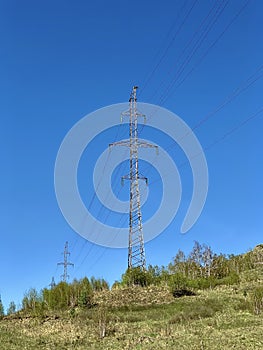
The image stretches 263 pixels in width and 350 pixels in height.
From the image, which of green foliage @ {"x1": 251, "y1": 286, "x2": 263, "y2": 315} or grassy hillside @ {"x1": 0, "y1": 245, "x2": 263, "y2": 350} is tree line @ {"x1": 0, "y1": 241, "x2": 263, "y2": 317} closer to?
grassy hillside @ {"x1": 0, "y1": 245, "x2": 263, "y2": 350}

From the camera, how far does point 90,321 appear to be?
2223 centimetres

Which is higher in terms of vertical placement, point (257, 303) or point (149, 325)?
point (257, 303)

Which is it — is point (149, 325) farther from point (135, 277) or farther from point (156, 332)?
point (135, 277)

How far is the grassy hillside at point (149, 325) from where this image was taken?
1466 centimetres

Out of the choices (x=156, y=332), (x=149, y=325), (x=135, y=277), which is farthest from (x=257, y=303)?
(x=135, y=277)

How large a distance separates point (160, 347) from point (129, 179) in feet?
68.0

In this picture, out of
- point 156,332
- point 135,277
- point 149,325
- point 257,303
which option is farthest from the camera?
point 135,277

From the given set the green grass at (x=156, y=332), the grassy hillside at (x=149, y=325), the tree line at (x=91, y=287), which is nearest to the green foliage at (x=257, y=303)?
the grassy hillside at (x=149, y=325)

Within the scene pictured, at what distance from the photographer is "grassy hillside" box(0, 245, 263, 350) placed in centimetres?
1466

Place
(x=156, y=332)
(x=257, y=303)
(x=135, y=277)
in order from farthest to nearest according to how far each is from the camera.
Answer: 1. (x=135, y=277)
2. (x=257, y=303)
3. (x=156, y=332)

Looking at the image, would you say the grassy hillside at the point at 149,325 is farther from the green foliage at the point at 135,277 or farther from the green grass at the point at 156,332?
the green foliage at the point at 135,277

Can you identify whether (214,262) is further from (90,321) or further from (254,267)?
(90,321)

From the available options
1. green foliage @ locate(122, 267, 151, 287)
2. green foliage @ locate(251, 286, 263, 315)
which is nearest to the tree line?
green foliage @ locate(122, 267, 151, 287)

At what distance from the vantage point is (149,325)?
65.2 ft
